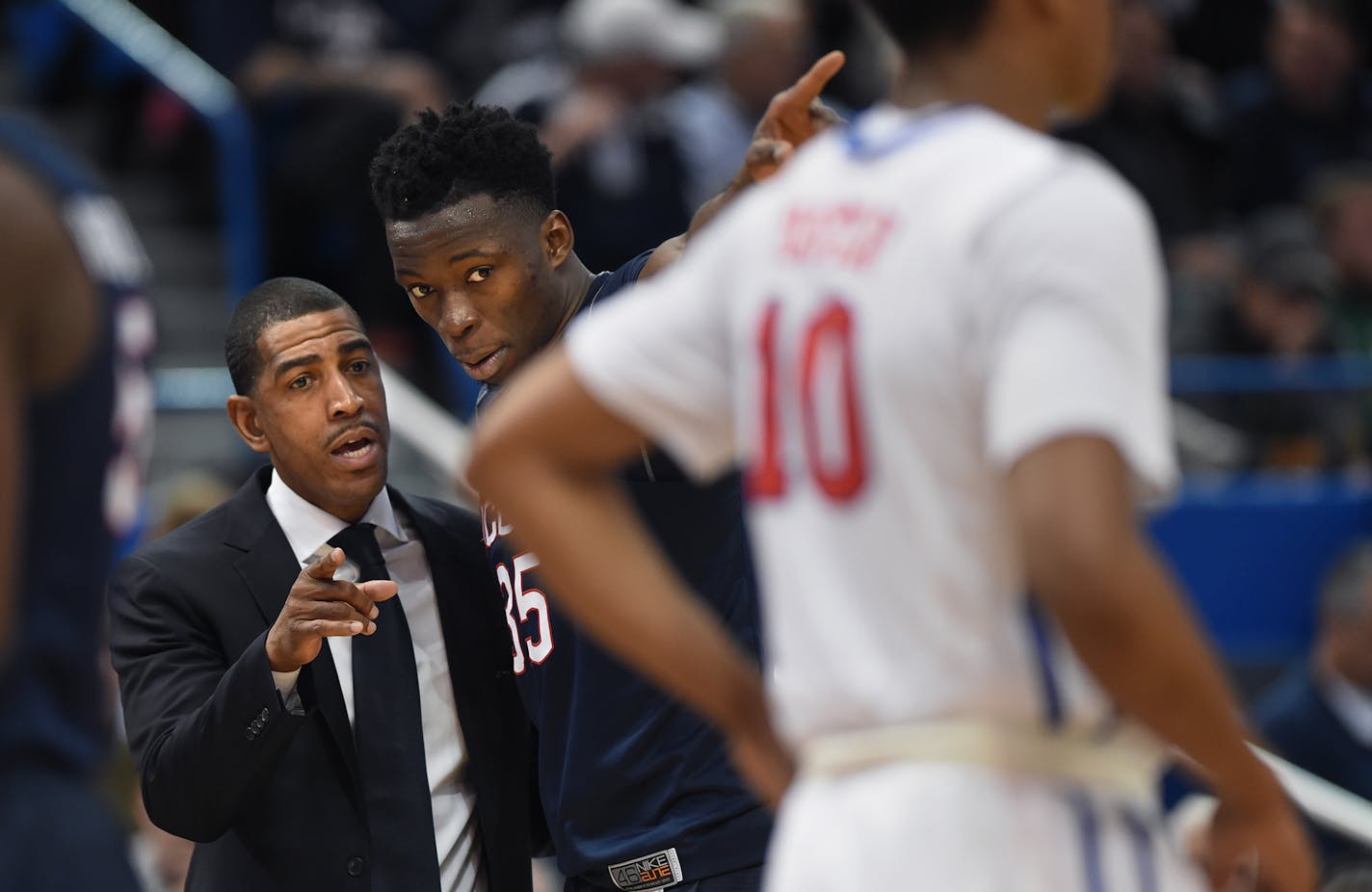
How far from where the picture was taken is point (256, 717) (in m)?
3.11

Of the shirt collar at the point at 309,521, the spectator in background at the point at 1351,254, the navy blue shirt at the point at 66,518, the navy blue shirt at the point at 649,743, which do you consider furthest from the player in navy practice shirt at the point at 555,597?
the spectator in background at the point at 1351,254

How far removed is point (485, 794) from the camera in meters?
3.45

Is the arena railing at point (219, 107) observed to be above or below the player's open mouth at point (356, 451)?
above

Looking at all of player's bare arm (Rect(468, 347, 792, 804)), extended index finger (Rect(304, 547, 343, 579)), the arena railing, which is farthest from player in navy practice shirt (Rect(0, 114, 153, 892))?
the arena railing

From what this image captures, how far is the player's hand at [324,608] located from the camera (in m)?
2.99

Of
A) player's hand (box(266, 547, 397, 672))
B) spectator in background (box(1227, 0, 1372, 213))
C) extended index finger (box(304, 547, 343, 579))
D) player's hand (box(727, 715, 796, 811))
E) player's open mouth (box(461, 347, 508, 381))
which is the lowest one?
spectator in background (box(1227, 0, 1372, 213))

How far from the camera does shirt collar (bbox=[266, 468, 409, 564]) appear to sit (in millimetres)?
3543

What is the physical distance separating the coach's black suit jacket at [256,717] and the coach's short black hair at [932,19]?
1555 millimetres

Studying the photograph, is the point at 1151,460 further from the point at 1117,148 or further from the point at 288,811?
the point at 1117,148

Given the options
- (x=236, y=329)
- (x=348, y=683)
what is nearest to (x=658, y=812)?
→ (x=348, y=683)

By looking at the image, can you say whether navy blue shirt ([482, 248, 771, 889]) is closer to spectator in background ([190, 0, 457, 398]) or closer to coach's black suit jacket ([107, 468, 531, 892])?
coach's black suit jacket ([107, 468, 531, 892])

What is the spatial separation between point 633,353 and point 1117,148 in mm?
8918

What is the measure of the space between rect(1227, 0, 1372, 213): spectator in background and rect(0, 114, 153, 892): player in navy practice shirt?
9780 millimetres

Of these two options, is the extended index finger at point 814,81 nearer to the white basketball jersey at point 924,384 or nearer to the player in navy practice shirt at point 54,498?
the white basketball jersey at point 924,384
